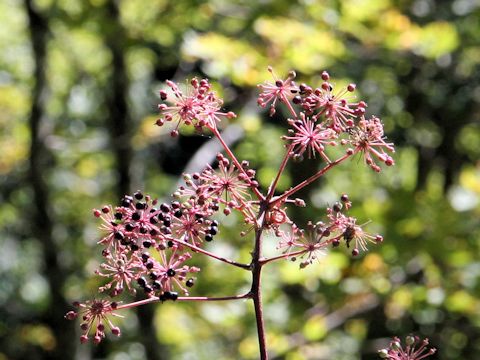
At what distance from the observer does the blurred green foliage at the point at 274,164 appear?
6.60 metres

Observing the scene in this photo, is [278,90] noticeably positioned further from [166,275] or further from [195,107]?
[166,275]

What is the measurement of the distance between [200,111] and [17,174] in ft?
28.3

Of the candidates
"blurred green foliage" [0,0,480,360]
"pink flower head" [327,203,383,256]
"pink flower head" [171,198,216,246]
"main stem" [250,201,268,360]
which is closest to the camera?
"main stem" [250,201,268,360]

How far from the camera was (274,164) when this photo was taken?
8.73m

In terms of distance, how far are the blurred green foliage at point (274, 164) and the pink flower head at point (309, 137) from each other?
4.28 meters

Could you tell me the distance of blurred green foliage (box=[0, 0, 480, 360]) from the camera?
660 cm

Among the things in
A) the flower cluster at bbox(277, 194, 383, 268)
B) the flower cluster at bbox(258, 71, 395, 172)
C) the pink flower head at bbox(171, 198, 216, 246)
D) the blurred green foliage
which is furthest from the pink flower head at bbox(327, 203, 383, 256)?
the blurred green foliage

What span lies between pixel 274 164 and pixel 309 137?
6.80 m

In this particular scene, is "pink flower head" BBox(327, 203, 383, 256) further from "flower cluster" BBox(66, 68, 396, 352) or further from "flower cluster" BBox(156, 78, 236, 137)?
"flower cluster" BBox(156, 78, 236, 137)

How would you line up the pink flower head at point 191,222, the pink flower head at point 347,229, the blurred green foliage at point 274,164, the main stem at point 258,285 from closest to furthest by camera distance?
the main stem at point 258,285 → the pink flower head at point 347,229 → the pink flower head at point 191,222 → the blurred green foliage at point 274,164

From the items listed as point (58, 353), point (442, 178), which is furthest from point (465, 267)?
point (58, 353)

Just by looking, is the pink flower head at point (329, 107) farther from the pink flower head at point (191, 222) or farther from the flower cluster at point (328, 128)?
the pink flower head at point (191, 222)

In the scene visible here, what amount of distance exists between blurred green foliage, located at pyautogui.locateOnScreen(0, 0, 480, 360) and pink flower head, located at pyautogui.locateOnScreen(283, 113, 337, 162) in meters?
4.28

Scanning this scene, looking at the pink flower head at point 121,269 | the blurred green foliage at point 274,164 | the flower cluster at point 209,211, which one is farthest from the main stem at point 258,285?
the blurred green foliage at point 274,164
